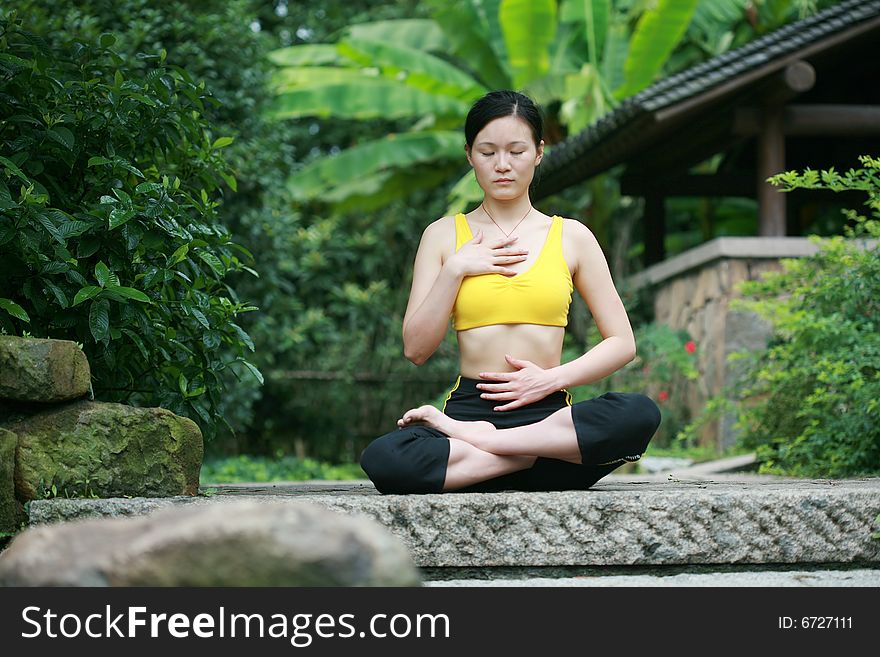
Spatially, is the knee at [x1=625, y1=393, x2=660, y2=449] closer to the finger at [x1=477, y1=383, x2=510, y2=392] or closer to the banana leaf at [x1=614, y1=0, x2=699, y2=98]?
the finger at [x1=477, y1=383, x2=510, y2=392]

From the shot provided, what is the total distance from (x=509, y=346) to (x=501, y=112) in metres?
0.70

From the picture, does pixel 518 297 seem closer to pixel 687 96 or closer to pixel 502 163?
pixel 502 163

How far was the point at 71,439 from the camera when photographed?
2891 mm

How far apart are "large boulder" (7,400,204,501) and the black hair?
1.23 m

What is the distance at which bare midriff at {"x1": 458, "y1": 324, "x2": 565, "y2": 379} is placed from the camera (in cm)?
321

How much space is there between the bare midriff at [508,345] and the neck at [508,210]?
0.37 meters

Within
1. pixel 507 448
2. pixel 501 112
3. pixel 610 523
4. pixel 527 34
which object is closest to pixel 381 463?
pixel 507 448

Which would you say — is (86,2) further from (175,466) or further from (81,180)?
(175,466)

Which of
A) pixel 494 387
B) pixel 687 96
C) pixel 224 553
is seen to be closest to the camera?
pixel 224 553

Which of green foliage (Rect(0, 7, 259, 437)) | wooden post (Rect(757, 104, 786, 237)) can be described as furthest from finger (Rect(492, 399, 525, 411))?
wooden post (Rect(757, 104, 786, 237))

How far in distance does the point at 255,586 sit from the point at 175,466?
1438 millimetres

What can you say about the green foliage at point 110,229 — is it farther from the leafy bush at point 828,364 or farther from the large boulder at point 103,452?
the leafy bush at point 828,364

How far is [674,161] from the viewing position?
10.2 metres

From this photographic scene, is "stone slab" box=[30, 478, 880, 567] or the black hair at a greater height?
the black hair
